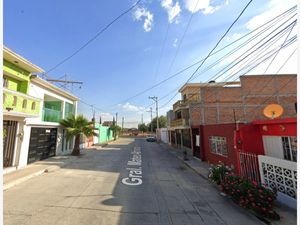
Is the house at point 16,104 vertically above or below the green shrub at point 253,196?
above

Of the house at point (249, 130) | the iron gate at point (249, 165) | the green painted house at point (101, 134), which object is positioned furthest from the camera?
the green painted house at point (101, 134)

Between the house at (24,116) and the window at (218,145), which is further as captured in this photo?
the window at (218,145)

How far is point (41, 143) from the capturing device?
1336 centimetres

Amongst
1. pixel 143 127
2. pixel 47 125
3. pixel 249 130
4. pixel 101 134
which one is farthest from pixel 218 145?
pixel 143 127

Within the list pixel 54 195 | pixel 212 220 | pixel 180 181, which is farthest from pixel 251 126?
pixel 54 195

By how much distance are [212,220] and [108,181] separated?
4.85 metres

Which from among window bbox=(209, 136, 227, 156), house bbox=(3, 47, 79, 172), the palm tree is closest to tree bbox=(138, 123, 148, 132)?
the palm tree

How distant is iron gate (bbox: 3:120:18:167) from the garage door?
5.09 feet

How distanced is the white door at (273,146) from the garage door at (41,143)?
13406mm

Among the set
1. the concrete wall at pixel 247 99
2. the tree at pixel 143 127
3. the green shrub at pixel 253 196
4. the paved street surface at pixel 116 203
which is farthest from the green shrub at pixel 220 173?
the tree at pixel 143 127

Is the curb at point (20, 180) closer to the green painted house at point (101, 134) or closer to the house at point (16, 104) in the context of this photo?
the house at point (16, 104)

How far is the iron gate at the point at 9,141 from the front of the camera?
993 centimetres

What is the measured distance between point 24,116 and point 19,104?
98 cm

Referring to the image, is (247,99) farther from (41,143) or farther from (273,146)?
(41,143)
